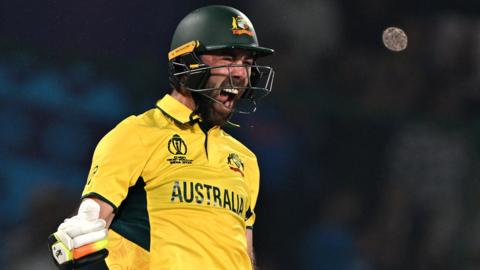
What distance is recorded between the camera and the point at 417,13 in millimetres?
3840

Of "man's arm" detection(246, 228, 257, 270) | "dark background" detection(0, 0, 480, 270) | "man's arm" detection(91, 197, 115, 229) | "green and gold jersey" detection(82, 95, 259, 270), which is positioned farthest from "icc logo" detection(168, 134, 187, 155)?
"dark background" detection(0, 0, 480, 270)

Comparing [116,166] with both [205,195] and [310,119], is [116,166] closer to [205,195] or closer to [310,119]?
[205,195]

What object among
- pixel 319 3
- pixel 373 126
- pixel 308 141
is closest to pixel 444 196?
pixel 373 126

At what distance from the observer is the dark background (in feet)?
9.32

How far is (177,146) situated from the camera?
196cm

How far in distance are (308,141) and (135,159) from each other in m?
1.69

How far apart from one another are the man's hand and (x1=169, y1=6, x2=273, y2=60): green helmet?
0.57m

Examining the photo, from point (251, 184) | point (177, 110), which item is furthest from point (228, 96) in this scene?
point (251, 184)

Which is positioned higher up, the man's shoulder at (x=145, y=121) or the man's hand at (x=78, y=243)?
the man's shoulder at (x=145, y=121)

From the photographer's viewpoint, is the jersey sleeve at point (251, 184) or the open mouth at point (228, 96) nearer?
the open mouth at point (228, 96)

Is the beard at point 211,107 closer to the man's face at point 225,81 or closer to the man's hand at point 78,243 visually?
the man's face at point 225,81

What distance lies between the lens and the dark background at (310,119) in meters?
2.84

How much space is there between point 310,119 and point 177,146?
62.5 inches

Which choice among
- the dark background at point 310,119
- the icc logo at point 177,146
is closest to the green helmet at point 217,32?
the icc logo at point 177,146
